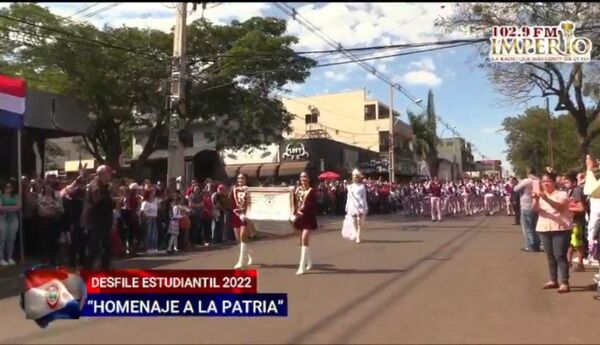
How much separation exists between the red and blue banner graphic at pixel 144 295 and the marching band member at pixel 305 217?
3.35 m

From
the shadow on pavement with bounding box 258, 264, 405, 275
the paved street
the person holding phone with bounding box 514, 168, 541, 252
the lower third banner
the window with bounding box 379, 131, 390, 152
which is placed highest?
the window with bounding box 379, 131, 390, 152

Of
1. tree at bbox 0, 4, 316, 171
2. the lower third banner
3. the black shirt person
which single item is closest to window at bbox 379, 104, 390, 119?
tree at bbox 0, 4, 316, 171

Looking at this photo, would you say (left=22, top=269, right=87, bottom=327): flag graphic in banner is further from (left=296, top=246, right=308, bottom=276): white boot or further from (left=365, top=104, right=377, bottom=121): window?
(left=365, top=104, right=377, bottom=121): window

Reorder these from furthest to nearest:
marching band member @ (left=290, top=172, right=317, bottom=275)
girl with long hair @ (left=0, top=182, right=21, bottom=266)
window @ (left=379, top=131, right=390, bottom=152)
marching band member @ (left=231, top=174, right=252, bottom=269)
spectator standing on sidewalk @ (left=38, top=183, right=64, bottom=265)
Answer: window @ (left=379, top=131, right=390, bottom=152)
spectator standing on sidewalk @ (left=38, top=183, right=64, bottom=265)
girl with long hair @ (left=0, top=182, right=21, bottom=266)
marching band member @ (left=231, top=174, right=252, bottom=269)
marching band member @ (left=290, top=172, right=317, bottom=275)

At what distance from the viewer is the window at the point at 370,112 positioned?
2188 inches

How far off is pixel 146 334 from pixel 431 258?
727cm

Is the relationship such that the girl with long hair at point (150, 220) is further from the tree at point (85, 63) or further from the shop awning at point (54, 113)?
the tree at point (85, 63)

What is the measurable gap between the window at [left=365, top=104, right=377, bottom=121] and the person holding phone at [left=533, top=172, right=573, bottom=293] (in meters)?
47.0

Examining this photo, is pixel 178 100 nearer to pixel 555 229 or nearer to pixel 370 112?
pixel 555 229

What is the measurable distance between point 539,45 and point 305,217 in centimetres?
802

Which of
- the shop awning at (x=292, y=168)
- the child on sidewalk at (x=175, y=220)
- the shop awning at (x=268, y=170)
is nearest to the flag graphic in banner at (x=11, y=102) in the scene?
the child on sidewalk at (x=175, y=220)

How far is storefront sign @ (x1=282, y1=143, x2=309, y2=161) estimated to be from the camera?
41.7m

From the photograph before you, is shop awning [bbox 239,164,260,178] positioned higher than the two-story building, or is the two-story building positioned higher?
the two-story building

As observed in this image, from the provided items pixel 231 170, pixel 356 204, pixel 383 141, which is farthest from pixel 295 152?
pixel 356 204
